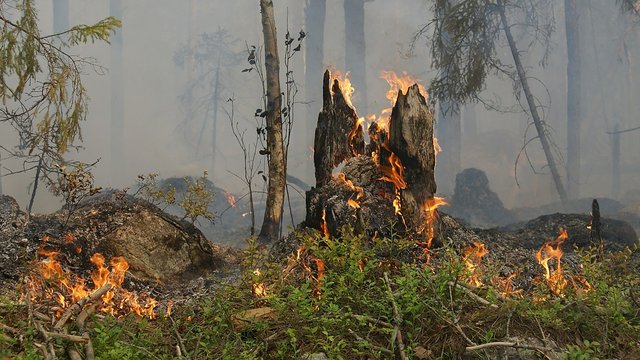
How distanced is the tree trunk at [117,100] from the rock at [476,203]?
1330 inches

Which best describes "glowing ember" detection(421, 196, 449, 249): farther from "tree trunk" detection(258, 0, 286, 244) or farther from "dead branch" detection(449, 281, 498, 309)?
"tree trunk" detection(258, 0, 286, 244)

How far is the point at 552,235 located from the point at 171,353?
8.50m

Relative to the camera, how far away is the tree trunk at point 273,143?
10.4 metres

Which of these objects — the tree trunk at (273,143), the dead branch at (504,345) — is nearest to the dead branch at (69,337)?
the dead branch at (504,345)

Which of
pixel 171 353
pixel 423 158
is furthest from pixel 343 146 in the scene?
pixel 171 353

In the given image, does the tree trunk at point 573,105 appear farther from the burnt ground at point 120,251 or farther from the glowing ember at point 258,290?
the glowing ember at point 258,290

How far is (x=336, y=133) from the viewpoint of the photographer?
8133 mm

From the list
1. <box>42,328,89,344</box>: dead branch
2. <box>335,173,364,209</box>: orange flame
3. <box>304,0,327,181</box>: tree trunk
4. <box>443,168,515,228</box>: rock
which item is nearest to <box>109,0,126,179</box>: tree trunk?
<box>304,0,327,181</box>: tree trunk

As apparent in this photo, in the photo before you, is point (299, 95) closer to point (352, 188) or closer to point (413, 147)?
point (352, 188)

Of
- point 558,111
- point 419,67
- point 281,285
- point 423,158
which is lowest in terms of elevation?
point 281,285

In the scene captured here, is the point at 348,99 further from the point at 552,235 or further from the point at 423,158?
the point at 552,235

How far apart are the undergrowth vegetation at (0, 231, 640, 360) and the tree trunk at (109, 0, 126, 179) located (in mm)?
44748

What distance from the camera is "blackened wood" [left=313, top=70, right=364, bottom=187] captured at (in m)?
8.09

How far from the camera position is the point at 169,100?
56.2 m
